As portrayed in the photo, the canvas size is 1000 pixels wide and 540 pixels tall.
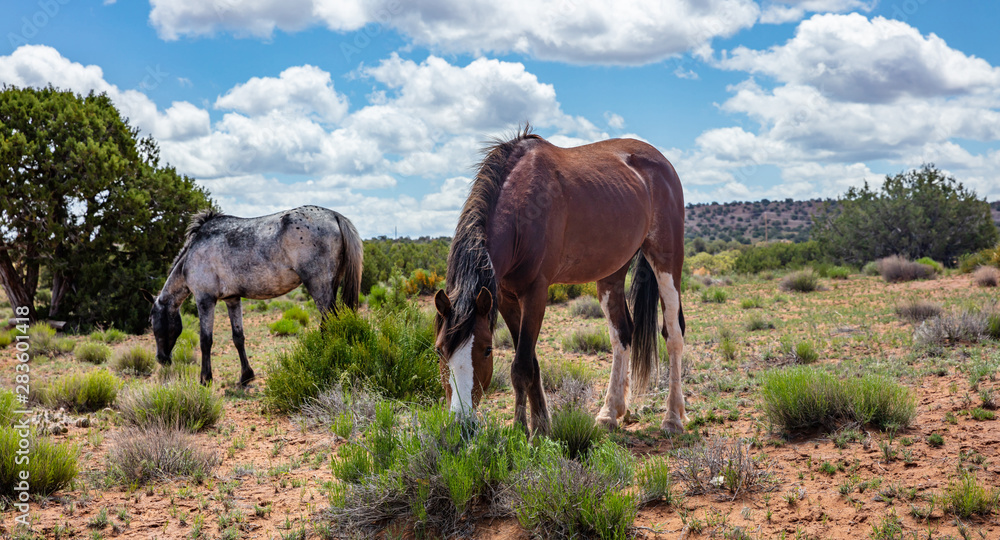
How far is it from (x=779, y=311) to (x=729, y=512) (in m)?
11.3

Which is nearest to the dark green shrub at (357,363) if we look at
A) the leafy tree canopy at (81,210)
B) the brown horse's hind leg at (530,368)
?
the brown horse's hind leg at (530,368)

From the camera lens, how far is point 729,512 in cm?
352

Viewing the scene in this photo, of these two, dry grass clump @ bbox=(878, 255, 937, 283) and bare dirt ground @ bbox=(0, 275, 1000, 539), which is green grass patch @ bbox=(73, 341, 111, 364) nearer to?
bare dirt ground @ bbox=(0, 275, 1000, 539)

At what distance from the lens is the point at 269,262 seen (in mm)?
8023

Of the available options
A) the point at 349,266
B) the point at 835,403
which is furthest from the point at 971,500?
the point at 349,266

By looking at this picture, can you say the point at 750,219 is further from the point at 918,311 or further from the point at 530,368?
the point at 530,368

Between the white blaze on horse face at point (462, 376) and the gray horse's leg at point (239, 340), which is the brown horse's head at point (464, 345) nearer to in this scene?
the white blaze on horse face at point (462, 376)

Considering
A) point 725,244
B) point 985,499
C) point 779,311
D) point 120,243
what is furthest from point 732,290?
point 725,244

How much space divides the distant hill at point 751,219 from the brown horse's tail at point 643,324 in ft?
219

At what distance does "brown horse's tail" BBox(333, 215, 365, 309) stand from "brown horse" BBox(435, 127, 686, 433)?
3666 mm

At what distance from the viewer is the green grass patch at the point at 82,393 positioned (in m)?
6.72

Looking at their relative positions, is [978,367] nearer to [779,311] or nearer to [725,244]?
[779,311]

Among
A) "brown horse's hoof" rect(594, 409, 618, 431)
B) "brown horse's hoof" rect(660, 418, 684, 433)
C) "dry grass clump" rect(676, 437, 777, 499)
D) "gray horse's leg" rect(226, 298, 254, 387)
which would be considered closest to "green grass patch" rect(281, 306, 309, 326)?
"gray horse's leg" rect(226, 298, 254, 387)

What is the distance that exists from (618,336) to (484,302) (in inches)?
108
